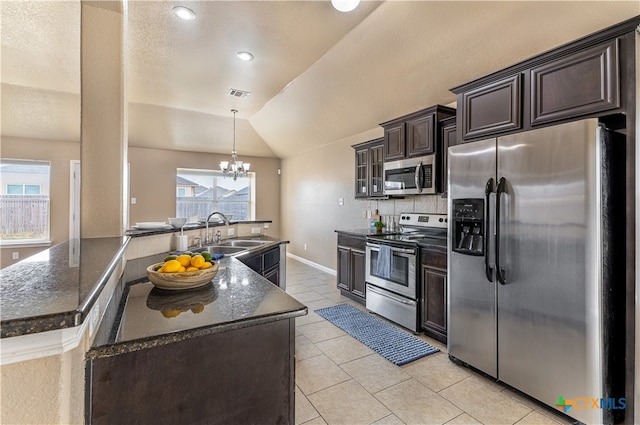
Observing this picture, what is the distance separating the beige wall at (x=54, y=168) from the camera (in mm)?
5562

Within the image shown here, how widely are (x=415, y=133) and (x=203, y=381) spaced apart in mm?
3334

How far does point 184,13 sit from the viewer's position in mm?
2787

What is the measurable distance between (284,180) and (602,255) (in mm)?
6878

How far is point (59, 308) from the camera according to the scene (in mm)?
649

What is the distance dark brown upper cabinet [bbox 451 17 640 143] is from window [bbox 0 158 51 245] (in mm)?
7285

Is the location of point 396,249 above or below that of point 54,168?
below

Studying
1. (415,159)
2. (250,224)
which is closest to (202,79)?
(250,224)

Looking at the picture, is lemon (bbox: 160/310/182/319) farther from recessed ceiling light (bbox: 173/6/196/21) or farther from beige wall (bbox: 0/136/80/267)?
beige wall (bbox: 0/136/80/267)

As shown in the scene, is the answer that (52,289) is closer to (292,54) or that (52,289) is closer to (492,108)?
(492,108)

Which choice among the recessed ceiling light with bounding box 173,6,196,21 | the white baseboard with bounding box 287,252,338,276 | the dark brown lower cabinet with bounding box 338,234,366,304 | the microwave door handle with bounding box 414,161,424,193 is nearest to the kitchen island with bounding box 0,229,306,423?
the recessed ceiling light with bounding box 173,6,196,21

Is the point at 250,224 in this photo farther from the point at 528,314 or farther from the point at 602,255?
the point at 602,255

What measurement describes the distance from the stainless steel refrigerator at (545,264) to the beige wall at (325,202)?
1393 millimetres

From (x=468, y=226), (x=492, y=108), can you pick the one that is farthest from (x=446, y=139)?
(x=468, y=226)

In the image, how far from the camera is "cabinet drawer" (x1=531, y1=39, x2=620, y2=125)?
5.84 ft
